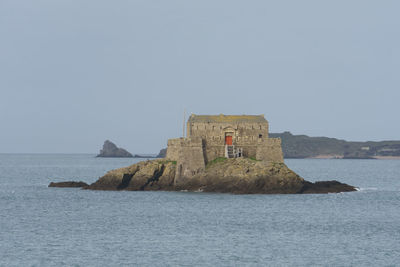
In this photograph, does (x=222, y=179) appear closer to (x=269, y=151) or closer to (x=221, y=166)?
(x=221, y=166)

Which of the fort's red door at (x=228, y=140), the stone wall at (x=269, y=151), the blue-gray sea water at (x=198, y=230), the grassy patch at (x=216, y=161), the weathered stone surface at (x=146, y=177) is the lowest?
the blue-gray sea water at (x=198, y=230)

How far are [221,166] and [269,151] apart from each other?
19.5 feet

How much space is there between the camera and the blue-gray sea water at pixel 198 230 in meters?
34.6

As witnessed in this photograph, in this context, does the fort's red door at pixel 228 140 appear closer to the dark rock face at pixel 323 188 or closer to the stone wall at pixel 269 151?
the stone wall at pixel 269 151

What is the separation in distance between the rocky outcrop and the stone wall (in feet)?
8.96

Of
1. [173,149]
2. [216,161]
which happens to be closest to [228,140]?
[216,161]

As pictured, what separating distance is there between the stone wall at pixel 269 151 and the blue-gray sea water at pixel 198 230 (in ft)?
19.9

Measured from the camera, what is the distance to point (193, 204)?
2186 inches

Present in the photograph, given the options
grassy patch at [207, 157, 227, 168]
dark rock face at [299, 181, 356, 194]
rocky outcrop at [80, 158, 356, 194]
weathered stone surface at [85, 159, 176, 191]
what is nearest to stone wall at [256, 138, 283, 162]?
rocky outcrop at [80, 158, 356, 194]

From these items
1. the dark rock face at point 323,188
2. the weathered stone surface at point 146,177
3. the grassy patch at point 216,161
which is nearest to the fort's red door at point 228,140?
the grassy patch at point 216,161

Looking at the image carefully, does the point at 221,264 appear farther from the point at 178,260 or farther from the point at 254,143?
the point at 254,143

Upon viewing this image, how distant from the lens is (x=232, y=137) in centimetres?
6744

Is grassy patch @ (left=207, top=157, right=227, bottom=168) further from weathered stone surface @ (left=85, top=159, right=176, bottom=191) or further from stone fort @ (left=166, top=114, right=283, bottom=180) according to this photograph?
weathered stone surface @ (left=85, top=159, right=176, bottom=191)

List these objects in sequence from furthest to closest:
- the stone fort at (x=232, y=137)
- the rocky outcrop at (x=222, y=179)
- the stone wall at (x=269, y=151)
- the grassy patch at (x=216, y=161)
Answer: the stone fort at (x=232, y=137)
the stone wall at (x=269, y=151)
the grassy patch at (x=216, y=161)
the rocky outcrop at (x=222, y=179)
